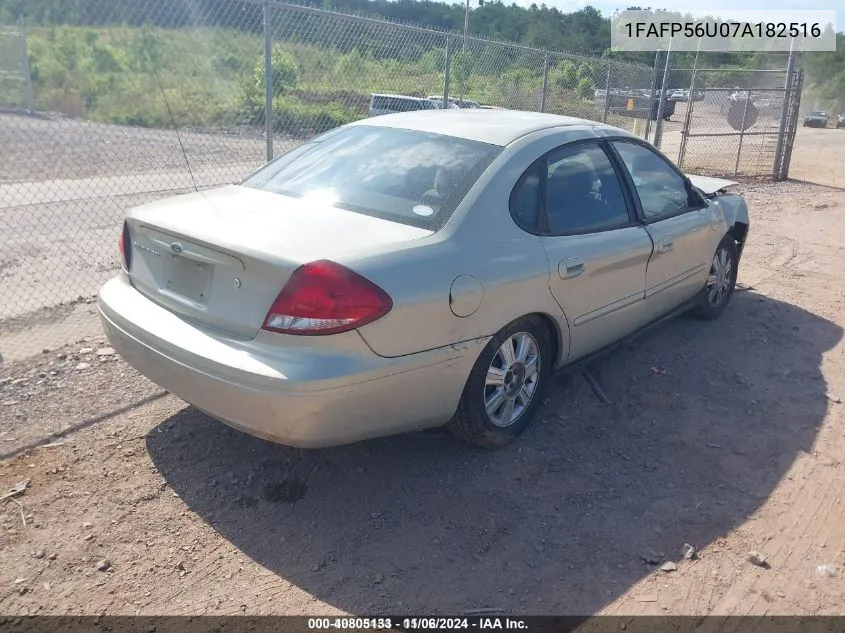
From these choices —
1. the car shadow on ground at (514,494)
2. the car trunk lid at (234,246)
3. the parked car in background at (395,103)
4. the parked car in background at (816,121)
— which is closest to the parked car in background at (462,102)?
the parked car in background at (395,103)

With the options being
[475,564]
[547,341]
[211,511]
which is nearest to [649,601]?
[475,564]

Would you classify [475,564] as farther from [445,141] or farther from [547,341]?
[445,141]

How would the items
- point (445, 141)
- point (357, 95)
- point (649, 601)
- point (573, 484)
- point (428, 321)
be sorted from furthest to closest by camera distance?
1. point (357, 95)
2. point (445, 141)
3. point (573, 484)
4. point (428, 321)
5. point (649, 601)

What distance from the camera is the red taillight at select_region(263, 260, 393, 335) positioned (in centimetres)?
294

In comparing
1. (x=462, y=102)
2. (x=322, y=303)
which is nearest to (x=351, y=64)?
(x=462, y=102)

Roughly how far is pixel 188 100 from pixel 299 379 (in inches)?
566

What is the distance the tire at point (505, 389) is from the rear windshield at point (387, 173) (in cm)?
70

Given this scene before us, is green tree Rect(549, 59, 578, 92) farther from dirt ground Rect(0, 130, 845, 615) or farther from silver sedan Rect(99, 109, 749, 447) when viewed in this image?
dirt ground Rect(0, 130, 845, 615)

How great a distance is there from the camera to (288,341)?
2965mm

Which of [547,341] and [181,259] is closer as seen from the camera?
[181,259]

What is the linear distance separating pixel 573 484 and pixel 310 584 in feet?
4.65

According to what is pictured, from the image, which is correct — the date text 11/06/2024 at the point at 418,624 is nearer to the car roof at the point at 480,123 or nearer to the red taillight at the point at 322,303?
the red taillight at the point at 322,303

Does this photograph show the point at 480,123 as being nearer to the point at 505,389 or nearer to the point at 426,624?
the point at 505,389

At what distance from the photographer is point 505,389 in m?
3.81
